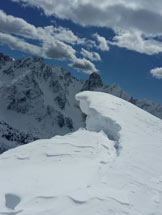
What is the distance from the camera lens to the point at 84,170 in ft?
20.5

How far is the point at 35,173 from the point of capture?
5.83 metres

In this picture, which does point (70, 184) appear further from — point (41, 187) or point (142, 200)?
point (142, 200)

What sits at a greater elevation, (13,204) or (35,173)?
(35,173)

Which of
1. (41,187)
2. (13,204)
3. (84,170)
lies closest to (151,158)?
(84,170)

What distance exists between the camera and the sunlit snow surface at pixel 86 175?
473cm

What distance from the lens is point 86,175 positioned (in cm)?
598

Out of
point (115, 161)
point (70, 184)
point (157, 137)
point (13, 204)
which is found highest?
point (157, 137)

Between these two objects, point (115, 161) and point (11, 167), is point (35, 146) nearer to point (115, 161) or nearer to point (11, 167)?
point (11, 167)

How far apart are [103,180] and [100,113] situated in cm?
531

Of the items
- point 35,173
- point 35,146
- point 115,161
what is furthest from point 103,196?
point 35,146

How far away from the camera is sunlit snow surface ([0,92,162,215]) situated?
15.5 feet

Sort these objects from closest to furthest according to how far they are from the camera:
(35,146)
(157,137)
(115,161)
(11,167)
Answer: (11,167)
(115,161)
(35,146)
(157,137)

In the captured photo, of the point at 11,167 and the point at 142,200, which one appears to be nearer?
the point at 142,200

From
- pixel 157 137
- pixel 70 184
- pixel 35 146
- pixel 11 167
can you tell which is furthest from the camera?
pixel 157 137
